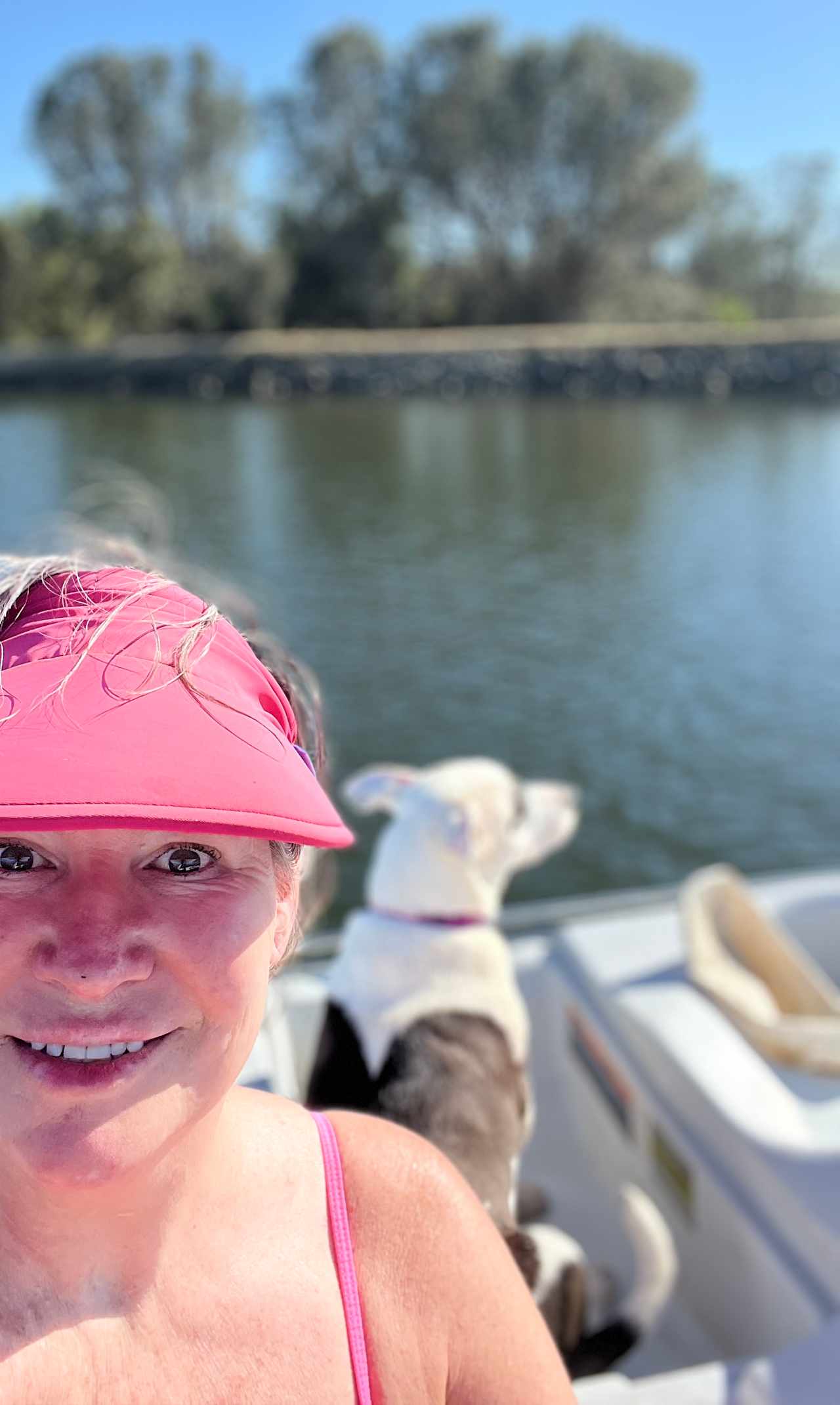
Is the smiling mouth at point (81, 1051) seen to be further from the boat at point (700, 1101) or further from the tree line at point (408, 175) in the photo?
the tree line at point (408, 175)

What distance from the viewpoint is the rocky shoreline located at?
35000 mm

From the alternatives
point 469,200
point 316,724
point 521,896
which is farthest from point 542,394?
point 316,724

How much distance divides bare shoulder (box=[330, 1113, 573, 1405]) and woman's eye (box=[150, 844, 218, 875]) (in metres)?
0.38

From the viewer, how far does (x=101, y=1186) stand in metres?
0.85

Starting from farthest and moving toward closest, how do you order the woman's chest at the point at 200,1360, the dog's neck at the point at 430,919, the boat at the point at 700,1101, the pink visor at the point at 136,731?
the dog's neck at the point at 430,919
the boat at the point at 700,1101
the woman's chest at the point at 200,1360
the pink visor at the point at 136,731

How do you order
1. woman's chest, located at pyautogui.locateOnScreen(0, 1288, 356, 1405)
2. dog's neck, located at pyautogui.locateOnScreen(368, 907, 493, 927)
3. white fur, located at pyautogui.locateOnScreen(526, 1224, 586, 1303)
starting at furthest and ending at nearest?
dog's neck, located at pyautogui.locateOnScreen(368, 907, 493, 927)
white fur, located at pyautogui.locateOnScreen(526, 1224, 586, 1303)
woman's chest, located at pyautogui.locateOnScreen(0, 1288, 356, 1405)

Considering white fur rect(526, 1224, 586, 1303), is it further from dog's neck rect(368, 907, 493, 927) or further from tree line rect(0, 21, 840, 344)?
tree line rect(0, 21, 840, 344)

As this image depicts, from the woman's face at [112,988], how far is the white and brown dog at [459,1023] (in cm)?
106

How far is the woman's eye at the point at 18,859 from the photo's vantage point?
83 centimetres

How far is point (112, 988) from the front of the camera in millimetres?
831

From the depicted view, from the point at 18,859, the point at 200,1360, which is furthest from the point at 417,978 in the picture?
the point at 18,859

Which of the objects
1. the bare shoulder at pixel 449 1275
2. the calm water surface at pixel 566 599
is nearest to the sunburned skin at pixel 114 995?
the bare shoulder at pixel 449 1275

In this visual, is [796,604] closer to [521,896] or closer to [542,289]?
[521,896]

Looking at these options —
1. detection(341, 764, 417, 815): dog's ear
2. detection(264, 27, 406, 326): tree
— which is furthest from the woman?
detection(264, 27, 406, 326): tree
